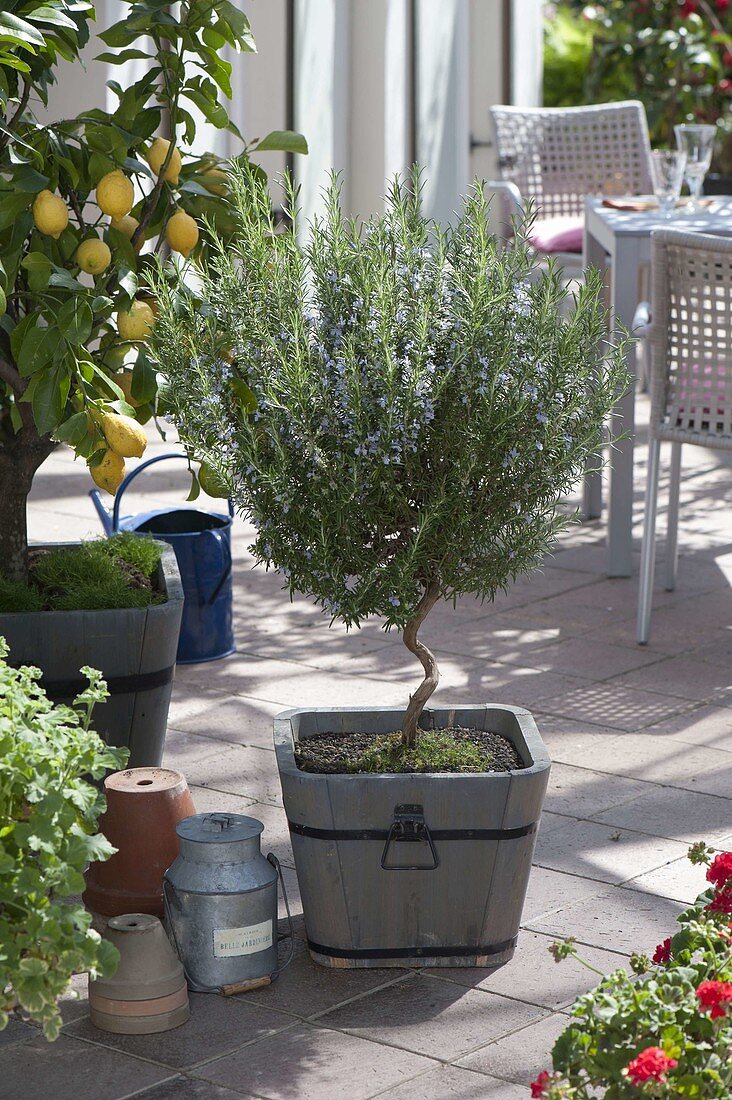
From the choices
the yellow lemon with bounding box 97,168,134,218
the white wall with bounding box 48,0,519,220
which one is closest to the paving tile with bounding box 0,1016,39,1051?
the yellow lemon with bounding box 97,168,134,218

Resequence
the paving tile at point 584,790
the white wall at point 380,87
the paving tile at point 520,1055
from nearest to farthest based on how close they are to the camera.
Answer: the paving tile at point 520,1055
the paving tile at point 584,790
the white wall at point 380,87

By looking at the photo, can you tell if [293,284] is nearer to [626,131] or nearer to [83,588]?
[83,588]

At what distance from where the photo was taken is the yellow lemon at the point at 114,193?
9.08 ft

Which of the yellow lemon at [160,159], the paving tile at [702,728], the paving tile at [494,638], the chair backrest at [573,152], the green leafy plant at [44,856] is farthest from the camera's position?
the chair backrest at [573,152]

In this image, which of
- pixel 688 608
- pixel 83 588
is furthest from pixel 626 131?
pixel 83 588

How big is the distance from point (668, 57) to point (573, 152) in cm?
381

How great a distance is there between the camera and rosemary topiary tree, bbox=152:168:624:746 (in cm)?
237

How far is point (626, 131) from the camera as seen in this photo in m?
6.78

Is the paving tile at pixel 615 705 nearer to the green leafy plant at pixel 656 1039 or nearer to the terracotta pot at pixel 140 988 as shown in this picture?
the terracotta pot at pixel 140 988

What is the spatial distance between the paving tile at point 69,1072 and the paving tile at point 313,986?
258mm

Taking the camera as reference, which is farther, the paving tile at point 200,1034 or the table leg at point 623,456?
the table leg at point 623,456

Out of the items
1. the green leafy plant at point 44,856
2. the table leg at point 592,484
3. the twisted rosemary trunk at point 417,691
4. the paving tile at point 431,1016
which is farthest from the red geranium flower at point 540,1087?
the table leg at point 592,484

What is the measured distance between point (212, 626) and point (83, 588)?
3.46ft

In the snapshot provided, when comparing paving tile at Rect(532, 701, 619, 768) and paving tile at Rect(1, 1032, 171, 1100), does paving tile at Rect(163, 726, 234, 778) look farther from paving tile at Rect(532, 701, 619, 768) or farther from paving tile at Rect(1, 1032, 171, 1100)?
paving tile at Rect(1, 1032, 171, 1100)
